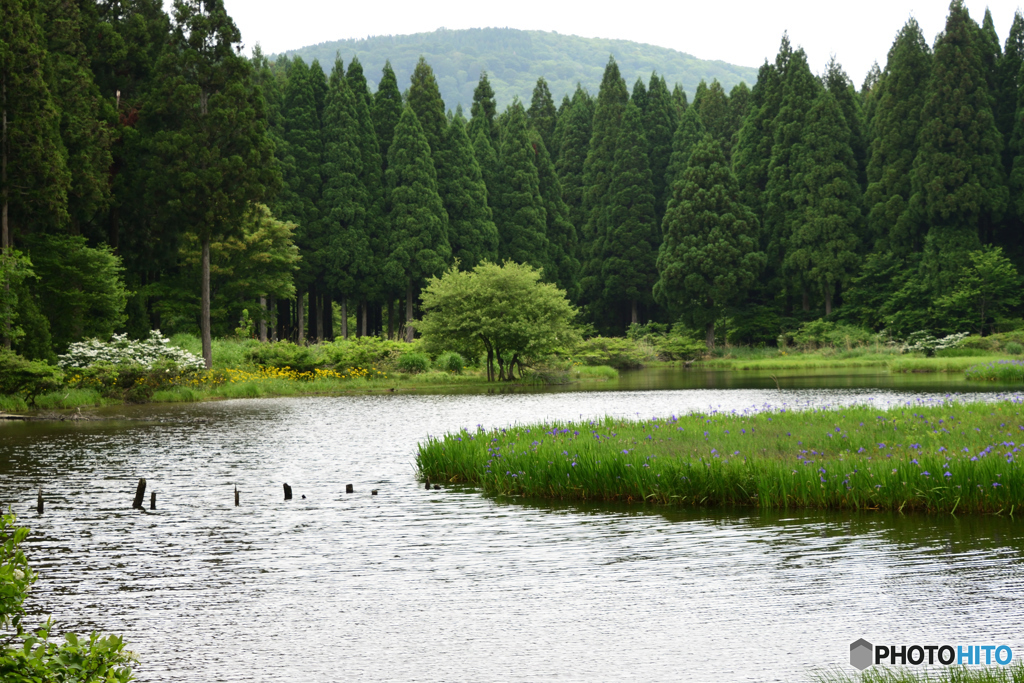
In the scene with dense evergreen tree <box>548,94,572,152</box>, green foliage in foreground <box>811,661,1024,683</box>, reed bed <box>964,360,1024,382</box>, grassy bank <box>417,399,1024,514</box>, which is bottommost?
green foliage in foreground <box>811,661,1024,683</box>

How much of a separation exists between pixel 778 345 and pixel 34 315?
44.1m

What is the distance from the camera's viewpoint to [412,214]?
5825 centimetres

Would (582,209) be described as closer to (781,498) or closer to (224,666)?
(781,498)

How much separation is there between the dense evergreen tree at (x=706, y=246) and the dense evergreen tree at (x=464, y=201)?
39.5 feet

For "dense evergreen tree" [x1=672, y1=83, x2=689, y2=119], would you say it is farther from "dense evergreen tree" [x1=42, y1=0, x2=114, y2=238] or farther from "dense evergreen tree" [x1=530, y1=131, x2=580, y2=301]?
"dense evergreen tree" [x1=42, y1=0, x2=114, y2=238]

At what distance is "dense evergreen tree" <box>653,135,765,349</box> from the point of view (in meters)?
60.4

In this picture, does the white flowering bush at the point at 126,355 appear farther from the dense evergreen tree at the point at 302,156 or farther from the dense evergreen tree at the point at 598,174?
the dense evergreen tree at the point at 598,174

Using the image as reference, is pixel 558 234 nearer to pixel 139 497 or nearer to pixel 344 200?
pixel 344 200

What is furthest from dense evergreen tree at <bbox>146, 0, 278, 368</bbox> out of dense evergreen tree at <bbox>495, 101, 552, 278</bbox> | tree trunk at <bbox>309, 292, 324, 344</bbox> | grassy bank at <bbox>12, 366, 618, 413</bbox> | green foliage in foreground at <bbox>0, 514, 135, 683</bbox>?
green foliage in foreground at <bbox>0, 514, 135, 683</bbox>

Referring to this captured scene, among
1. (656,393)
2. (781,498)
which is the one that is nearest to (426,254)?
(656,393)

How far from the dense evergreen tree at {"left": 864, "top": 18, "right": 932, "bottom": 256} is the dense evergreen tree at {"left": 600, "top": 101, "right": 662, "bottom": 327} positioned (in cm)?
1590

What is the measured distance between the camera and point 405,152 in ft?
195

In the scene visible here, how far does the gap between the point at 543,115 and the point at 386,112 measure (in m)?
20.5

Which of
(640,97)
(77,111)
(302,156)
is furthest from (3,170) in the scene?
(640,97)
